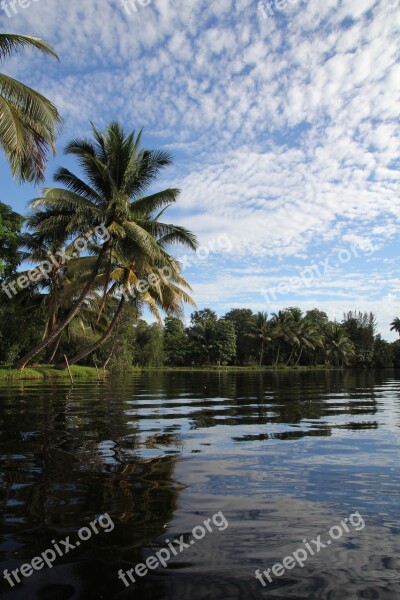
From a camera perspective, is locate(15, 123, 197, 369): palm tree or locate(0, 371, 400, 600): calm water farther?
locate(15, 123, 197, 369): palm tree

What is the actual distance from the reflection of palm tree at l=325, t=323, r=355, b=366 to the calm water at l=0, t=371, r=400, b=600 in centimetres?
7560

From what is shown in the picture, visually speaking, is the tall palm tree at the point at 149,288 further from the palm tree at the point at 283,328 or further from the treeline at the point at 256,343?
the palm tree at the point at 283,328

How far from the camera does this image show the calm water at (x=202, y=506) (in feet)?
8.09

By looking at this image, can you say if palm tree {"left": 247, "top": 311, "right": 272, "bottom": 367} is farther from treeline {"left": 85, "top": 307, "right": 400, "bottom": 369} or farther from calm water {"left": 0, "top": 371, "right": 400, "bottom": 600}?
calm water {"left": 0, "top": 371, "right": 400, "bottom": 600}

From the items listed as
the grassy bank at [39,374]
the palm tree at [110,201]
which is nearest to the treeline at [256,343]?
the grassy bank at [39,374]

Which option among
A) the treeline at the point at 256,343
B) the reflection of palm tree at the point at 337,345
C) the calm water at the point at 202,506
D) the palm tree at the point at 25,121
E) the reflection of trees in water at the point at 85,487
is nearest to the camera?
the calm water at the point at 202,506

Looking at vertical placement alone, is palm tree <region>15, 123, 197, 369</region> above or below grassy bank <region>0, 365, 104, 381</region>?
above

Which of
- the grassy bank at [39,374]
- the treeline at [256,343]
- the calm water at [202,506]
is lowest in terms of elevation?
the calm water at [202,506]

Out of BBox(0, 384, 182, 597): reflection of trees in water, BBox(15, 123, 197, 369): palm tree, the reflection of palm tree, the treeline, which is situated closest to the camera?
BBox(0, 384, 182, 597): reflection of trees in water

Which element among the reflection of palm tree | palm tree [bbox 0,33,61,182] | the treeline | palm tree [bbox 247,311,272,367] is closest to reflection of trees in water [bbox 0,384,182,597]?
palm tree [bbox 0,33,61,182]

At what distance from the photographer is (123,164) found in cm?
2166

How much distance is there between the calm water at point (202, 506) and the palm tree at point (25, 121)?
7595mm

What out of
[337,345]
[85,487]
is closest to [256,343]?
[337,345]

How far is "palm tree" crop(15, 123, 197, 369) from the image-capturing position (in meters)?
20.3
